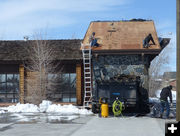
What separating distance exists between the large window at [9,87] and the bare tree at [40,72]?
1.23 metres

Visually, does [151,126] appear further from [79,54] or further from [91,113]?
[79,54]

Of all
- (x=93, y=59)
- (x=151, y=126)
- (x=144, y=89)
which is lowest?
(x=151, y=126)

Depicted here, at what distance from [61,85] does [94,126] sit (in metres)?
11.4

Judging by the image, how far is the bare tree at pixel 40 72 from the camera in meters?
24.8

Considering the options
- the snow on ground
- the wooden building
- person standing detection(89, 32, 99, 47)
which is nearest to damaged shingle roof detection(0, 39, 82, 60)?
the wooden building

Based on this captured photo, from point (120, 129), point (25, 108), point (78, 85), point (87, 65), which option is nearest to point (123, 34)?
point (87, 65)

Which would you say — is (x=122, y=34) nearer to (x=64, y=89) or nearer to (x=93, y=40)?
(x=93, y=40)

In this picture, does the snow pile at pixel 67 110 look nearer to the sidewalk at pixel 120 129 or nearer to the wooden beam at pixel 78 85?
the wooden beam at pixel 78 85

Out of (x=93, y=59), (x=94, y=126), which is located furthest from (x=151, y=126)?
(x=93, y=59)

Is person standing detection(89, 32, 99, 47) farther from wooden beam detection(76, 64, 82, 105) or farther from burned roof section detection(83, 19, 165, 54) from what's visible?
wooden beam detection(76, 64, 82, 105)

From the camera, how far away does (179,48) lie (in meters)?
6.54

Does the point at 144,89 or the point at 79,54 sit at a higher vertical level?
the point at 79,54

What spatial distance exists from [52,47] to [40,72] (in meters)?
2.74

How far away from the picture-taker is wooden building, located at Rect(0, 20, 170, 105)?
72.4ft
